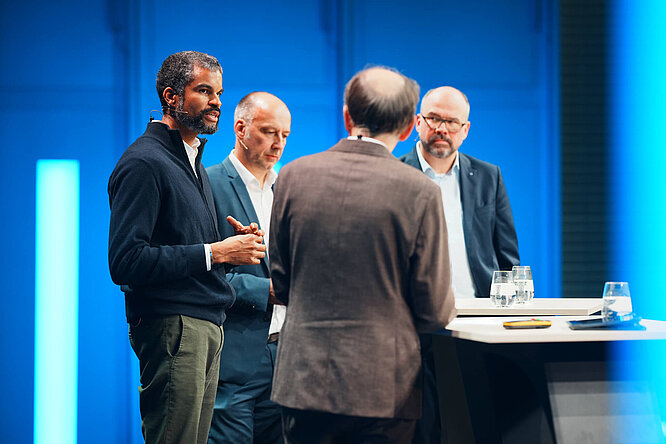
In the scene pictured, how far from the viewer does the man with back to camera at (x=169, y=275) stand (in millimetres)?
2248

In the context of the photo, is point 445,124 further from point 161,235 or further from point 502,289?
point 161,235

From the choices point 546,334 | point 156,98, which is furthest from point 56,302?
point 546,334

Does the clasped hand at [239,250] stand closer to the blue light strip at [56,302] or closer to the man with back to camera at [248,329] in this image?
the man with back to camera at [248,329]

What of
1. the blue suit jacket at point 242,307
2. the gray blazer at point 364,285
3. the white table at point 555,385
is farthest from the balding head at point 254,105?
the gray blazer at point 364,285

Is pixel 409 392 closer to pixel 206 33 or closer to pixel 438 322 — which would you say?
pixel 438 322

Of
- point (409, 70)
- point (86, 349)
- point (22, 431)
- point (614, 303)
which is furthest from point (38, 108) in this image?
point (614, 303)

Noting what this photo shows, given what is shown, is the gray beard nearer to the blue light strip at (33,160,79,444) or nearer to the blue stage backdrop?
the blue stage backdrop

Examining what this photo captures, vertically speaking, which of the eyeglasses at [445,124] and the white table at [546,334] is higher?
the eyeglasses at [445,124]

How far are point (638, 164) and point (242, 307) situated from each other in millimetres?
4692

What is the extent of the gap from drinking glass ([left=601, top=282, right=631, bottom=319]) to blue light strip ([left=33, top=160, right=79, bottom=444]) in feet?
9.43

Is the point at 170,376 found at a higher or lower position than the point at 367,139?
lower

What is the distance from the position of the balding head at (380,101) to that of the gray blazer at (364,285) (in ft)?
0.34

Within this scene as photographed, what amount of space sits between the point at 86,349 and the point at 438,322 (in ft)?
9.17

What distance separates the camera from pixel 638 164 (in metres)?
6.40
